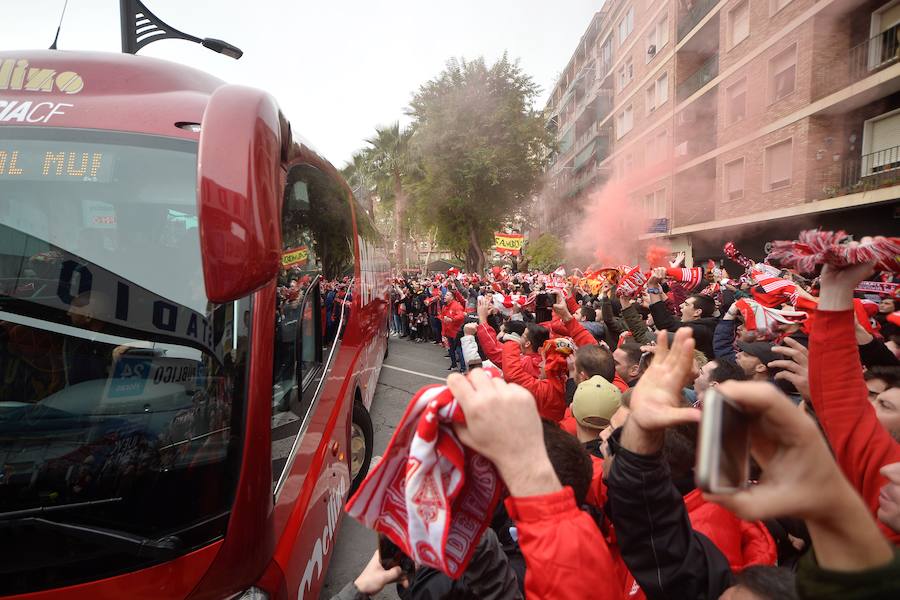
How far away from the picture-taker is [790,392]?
10.4 feet

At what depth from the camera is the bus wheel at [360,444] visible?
392 cm

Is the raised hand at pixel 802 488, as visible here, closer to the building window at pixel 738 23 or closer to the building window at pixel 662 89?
the building window at pixel 738 23

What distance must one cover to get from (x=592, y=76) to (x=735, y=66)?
76.7ft

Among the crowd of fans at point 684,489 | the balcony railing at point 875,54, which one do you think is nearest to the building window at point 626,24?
the balcony railing at point 875,54

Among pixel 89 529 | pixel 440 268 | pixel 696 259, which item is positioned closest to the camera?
pixel 89 529

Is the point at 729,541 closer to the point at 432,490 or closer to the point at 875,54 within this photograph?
the point at 432,490

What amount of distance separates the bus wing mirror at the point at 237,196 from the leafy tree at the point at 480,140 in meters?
25.9

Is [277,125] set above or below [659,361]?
above

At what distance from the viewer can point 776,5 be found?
13.0 metres

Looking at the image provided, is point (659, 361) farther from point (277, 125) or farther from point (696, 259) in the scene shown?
point (696, 259)

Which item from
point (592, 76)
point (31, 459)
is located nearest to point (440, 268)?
point (592, 76)

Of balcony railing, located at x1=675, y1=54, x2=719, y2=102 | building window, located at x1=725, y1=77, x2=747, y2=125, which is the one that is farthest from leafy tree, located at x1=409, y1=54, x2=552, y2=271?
building window, located at x1=725, y1=77, x2=747, y2=125

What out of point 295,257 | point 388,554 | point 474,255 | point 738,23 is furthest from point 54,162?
point 474,255

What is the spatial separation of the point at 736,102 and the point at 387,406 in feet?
55.2
